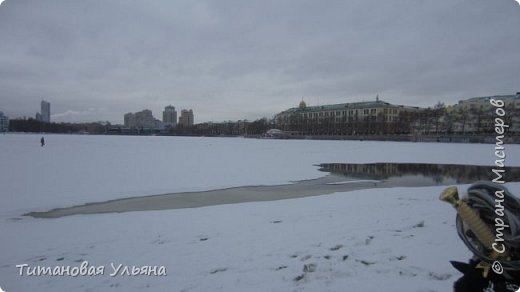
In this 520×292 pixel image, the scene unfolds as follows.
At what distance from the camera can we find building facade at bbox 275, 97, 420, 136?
12444 centimetres

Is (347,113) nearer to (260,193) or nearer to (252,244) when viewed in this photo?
(260,193)

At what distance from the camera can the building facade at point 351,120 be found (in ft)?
408

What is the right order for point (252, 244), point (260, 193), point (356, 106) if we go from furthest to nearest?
point (356, 106) → point (260, 193) → point (252, 244)

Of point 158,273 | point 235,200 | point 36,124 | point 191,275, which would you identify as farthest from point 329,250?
point 36,124

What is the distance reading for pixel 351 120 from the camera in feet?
454

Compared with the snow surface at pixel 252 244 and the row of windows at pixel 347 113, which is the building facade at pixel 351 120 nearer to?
the row of windows at pixel 347 113

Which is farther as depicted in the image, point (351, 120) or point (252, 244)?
point (351, 120)

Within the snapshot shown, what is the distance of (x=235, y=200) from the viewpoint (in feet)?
41.6

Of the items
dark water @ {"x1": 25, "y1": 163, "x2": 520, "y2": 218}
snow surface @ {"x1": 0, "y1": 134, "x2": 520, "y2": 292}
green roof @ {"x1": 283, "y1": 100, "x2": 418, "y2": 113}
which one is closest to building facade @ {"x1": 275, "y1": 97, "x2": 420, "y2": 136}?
green roof @ {"x1": 283, "y1": 100, "x2": 418, "y2": 113}

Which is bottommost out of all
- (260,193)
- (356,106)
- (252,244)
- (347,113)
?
(260,193)

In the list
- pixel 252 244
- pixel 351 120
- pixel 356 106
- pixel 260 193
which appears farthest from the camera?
pixel 356 106

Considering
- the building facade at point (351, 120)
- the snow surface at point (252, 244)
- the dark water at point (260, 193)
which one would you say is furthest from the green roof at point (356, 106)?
the snow surface at point (252, 244)

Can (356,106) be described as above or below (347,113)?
above

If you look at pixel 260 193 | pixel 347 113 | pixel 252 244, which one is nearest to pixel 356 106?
pixel 347 113
